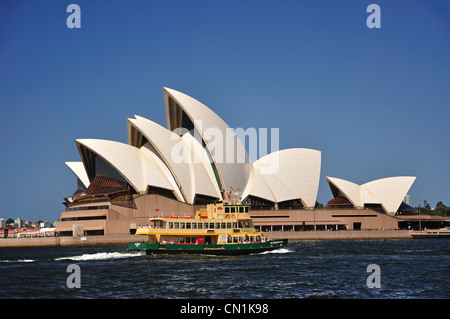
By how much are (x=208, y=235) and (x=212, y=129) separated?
41.4 metres

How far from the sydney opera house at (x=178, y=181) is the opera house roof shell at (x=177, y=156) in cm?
16

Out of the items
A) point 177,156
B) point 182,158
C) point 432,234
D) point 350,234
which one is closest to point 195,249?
point 177,156

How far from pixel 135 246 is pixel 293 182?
5839cm

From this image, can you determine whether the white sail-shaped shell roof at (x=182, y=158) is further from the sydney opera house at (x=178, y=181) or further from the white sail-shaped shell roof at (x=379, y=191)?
the white sail-shaped shell roof at (x=379, y=191)

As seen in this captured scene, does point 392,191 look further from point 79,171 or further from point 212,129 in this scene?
point 79,171

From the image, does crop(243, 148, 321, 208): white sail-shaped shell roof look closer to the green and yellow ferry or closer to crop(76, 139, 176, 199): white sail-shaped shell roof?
crop(76, 139, 176, 199): white sail-shaped shell roof

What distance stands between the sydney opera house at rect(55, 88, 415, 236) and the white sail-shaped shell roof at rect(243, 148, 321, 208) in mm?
279

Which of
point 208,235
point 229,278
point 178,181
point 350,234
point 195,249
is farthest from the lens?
point 350,234

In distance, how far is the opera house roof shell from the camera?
89.2 m

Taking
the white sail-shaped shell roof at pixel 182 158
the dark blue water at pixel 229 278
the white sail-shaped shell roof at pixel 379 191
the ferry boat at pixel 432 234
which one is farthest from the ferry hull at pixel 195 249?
the white sail-shaped shell roof at pixel 379 191

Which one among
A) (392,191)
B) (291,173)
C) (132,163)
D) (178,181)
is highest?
(132,163)

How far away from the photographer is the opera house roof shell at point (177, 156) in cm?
8925

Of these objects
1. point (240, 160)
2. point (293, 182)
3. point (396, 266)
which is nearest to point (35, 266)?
point (396, 266)

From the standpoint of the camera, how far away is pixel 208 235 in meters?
50.4
